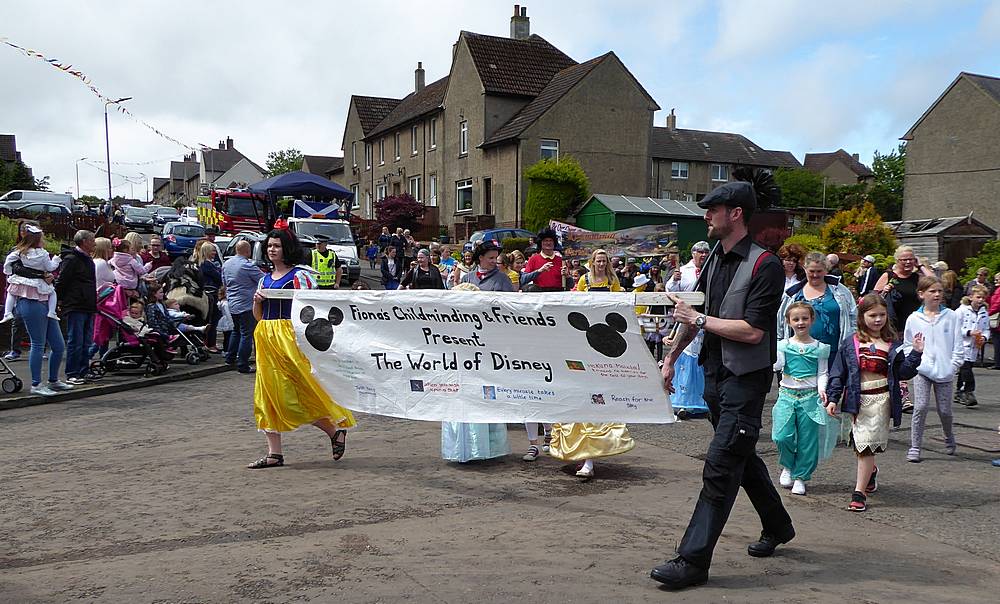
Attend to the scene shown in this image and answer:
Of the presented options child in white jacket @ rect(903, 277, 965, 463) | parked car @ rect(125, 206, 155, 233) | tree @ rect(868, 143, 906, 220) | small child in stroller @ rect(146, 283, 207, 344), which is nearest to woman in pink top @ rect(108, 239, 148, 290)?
small child in stroller @ rect(146, 283, 207, 344)

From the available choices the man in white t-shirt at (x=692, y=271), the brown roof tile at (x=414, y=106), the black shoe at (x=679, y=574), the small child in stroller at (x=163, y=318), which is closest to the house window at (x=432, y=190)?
the brown roof tile at (x=414, y=106)

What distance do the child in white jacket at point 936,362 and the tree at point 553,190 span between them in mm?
32345

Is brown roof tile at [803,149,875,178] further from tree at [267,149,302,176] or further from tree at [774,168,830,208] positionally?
tree at [267,149,302,176]

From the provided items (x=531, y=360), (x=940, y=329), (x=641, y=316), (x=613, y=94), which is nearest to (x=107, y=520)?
(x=531, y=360)

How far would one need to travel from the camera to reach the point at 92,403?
10125 mm

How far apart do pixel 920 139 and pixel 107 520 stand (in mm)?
45914

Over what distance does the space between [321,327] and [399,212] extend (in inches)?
1557

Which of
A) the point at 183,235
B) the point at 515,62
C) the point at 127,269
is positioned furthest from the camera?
the point at 515,62

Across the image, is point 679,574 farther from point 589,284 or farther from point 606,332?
point 589,284

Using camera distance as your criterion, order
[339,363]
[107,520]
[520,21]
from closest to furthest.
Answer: [107,520] < [339,363] < [520,21]

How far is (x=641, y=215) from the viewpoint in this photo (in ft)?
121

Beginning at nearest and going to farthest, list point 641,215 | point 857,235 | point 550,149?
1. point 857,235
2. point 641,215
3. point 550,149

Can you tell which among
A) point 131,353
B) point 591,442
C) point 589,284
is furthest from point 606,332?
point 131,353

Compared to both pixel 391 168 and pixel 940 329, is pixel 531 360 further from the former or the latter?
pixel 391 168
